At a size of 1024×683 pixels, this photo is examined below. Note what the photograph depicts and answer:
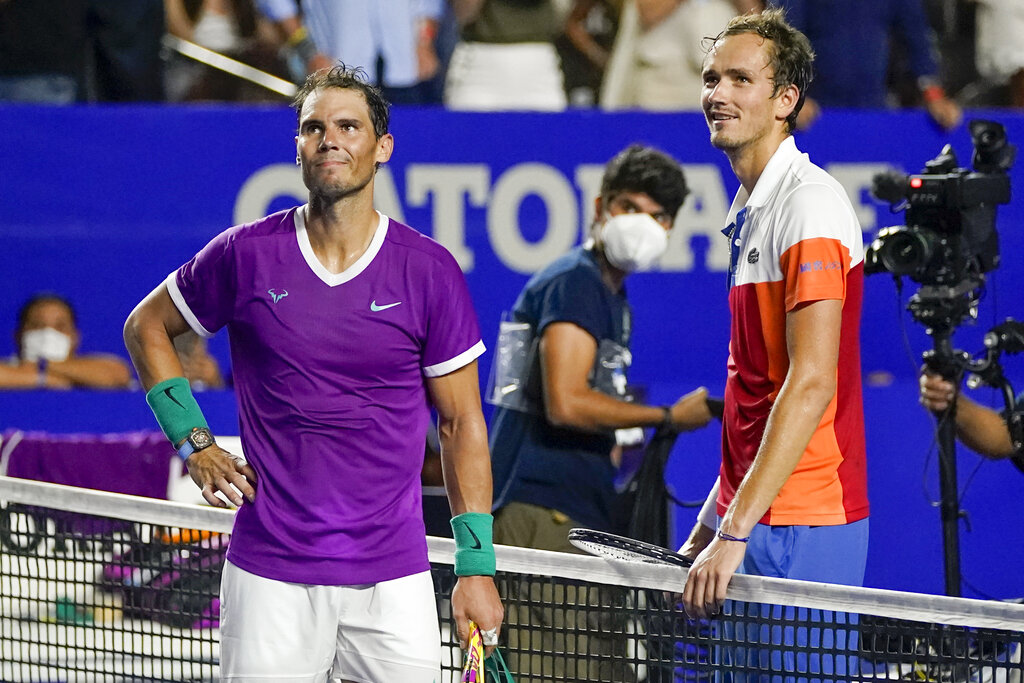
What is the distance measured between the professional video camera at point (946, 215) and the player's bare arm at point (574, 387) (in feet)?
3.40

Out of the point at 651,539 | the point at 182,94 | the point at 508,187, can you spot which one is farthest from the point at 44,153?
the point at 651,539

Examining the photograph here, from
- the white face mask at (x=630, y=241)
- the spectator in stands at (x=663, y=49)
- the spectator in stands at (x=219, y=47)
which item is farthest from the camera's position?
the spectator in stands at (x=219, y=47)

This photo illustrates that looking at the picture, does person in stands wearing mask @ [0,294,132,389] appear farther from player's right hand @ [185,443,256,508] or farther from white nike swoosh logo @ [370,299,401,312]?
white nike swoosh logo @ [370,299,401,312]

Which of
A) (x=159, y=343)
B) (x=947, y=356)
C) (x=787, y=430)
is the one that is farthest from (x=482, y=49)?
(x=787, y=430)

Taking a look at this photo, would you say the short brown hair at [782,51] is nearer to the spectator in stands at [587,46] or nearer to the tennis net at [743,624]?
the tennis net at [743,624]

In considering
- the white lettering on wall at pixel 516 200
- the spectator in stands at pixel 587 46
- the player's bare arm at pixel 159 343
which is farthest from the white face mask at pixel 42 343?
the player's bare arm at pixel 159 343

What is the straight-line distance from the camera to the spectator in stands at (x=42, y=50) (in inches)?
267

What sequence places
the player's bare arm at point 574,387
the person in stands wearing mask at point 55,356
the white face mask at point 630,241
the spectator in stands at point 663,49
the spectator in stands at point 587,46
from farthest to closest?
the spectator in stands at point 587,46
the spectator in stands at point 663,49
the person in stands wearing mask at point 55,356
the white face mask at point 630,241
the player's bare arm at point 574,387

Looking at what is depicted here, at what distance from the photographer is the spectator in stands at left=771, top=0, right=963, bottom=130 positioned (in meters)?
6.81

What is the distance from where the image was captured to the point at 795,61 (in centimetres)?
306

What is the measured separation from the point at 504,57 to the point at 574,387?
342cm

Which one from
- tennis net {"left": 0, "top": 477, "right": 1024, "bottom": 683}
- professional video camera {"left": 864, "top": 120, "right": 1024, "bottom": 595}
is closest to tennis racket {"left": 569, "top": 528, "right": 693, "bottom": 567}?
tennis net {"left": 0, "top": 477, "right": 1024, "bottom": 683}

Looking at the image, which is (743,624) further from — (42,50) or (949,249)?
(42,50)

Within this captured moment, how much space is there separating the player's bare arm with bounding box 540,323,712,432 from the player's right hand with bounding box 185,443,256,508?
1.41 metres
